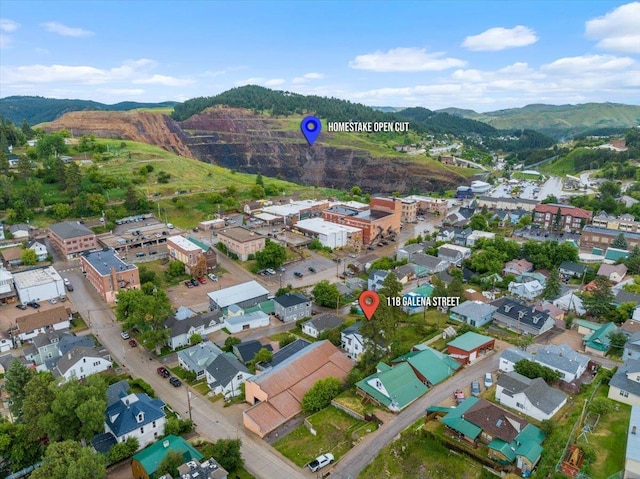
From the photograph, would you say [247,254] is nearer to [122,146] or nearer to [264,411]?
[264,411]

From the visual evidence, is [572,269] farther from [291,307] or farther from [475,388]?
[291,307]

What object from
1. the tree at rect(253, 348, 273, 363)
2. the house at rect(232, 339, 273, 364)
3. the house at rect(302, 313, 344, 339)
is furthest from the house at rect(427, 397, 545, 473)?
the house at rect(232, 339, 273, 364)

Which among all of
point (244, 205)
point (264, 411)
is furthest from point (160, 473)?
point (244, 205)

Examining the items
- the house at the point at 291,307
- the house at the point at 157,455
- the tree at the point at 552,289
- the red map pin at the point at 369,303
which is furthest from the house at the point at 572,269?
the house at the point at 157,455

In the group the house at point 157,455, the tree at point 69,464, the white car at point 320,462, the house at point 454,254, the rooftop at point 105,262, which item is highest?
the tree at point 69,464

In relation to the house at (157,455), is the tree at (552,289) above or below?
above

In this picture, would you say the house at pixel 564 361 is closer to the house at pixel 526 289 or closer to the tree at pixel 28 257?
the house at pixel 526 289

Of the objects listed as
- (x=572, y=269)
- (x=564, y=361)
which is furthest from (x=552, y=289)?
(x=564, y=361)
